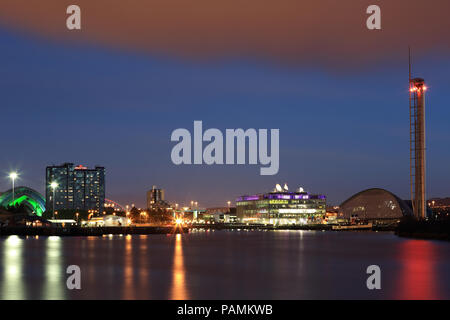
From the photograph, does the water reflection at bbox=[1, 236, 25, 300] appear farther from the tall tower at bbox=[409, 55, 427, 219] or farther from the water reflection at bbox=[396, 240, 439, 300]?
the tall tower at bbox=[409, 55, 427, 219]

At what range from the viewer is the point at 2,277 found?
4597cm

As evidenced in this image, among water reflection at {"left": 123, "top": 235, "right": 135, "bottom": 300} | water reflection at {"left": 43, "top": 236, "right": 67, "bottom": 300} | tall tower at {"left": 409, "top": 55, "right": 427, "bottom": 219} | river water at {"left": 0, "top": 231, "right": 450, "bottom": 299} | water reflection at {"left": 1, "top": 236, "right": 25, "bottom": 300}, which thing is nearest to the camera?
water reflection at {"left": 123, "top": 235, "right": 135, "bottom": 300}

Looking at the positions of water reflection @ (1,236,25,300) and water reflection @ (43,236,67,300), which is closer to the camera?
water reflection @ (1,236,25,300)

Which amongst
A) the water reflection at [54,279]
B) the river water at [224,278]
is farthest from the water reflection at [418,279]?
the water reflection at [54,279]

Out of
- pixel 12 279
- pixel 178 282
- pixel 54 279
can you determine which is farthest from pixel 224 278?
pixel 12 279

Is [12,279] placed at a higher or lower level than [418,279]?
higher

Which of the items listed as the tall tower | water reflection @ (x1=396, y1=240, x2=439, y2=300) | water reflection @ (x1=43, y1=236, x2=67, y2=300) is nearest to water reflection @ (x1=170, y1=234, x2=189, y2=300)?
water reflection @ (x1=43, y1=236, x2=67, y2=300)

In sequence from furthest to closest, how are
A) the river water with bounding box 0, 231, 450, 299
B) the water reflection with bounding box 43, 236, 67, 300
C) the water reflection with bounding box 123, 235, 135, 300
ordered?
the river water with bounding box 0, 231, 450, 299
the water reflection with bounding box 43, 236, 67, 300
the water reflection with bounding box 123, 235, 135, 300

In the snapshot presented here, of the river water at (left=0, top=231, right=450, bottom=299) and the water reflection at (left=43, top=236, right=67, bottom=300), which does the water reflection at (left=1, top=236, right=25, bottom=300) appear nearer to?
the river water at (left=0, top=231, right=450, bottom=299)

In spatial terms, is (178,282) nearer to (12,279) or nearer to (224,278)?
(224,278)

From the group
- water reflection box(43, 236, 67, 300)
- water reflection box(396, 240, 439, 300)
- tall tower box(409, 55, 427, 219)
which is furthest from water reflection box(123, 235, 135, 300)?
tall tower box(409, 55, 427, 219)

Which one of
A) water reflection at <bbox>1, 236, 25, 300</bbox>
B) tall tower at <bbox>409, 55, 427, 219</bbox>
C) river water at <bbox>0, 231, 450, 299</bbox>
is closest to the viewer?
water reflection at <bbox>1, 236, 25, 300</bbox>
